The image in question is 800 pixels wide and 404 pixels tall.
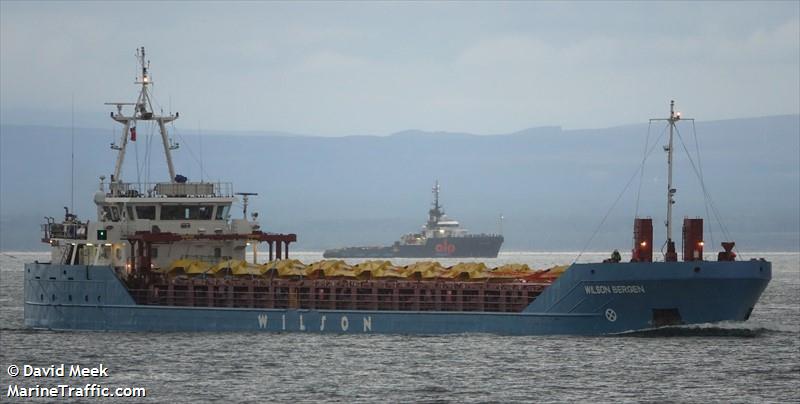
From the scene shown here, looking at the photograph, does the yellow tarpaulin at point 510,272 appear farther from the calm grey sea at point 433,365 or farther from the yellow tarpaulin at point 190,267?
the yellow tarpaulin at point 190,267

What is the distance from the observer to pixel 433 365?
46.7 meters

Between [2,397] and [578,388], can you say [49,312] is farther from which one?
[578,388]

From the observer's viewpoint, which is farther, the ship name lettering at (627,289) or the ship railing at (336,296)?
the ship railing at (336,296)

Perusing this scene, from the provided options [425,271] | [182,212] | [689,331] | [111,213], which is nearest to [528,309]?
[425,271]

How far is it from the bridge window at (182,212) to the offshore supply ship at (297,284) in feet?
0.16

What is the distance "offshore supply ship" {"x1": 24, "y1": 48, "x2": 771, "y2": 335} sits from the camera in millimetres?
50938

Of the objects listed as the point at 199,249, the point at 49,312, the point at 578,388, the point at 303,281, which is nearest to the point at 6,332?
the point at 49,312

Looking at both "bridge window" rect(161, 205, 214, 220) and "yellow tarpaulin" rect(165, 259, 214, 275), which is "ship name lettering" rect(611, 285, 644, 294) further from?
"bridge window" rect(161, 205, 214, 220)

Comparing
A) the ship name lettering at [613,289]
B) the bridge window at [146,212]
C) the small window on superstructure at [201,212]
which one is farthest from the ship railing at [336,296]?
the small window on superstructure at [201,212]

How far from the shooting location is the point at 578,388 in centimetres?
4203

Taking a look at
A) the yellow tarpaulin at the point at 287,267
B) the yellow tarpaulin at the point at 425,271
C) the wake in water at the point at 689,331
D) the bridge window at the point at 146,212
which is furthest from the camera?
the bridge window at the point at 146,212

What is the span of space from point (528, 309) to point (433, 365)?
7330 millimetres

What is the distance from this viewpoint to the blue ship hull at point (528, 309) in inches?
1987

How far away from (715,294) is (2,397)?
2358cm
